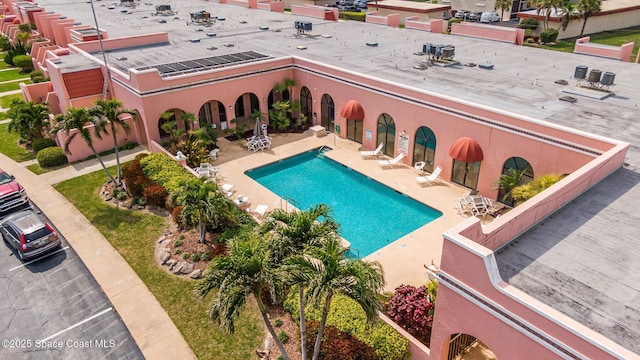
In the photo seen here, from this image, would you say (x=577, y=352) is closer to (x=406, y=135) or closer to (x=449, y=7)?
(x=406, y=135)

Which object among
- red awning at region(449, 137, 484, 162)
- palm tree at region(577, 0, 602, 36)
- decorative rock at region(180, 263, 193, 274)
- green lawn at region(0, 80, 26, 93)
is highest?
palm tree at region(577, 0, 602, 36)

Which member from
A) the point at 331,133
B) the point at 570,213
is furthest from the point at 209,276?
the point at 331,133

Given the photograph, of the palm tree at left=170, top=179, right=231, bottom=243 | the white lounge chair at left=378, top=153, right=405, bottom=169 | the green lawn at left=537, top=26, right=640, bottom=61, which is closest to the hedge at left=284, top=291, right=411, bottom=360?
the palm tree at left=170, top=179, right=231, bottom=243

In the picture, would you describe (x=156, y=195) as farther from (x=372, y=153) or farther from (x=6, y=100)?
(x=6, y=100)

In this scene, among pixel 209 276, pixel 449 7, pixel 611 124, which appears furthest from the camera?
pixel 449 7

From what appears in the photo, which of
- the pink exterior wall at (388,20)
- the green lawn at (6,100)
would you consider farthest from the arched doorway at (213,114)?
the pink exterior wall at (388,20)

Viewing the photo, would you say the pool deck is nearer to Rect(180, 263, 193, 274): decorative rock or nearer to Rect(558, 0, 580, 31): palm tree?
Rect(180, 263, 193, 274): decorative rock

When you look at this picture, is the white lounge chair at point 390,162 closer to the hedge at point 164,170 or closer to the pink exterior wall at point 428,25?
the hedge at point 164,170
